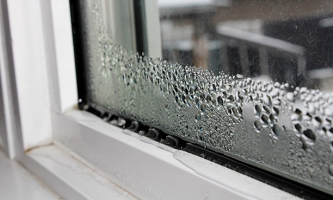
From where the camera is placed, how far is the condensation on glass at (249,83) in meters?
0.24

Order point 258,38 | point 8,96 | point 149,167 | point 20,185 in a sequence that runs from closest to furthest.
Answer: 1. point 258,38
2. point 149,167
3. point 20,185
4. point 8,96

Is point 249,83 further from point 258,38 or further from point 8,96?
point 8,96

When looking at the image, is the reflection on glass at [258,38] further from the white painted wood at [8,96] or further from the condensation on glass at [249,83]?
the white painted wood at [8,96]

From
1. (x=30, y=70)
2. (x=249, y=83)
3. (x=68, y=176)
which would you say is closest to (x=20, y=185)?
(x=68, y=176)

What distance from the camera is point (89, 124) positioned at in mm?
501

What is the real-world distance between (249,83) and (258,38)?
1.4 inches

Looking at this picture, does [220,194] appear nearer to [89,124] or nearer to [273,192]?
A: [273,192]

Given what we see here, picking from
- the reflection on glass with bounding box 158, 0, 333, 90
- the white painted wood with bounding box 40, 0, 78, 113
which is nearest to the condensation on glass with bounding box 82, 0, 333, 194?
the reflection on glass with bounding box 158, 0, 333, 90

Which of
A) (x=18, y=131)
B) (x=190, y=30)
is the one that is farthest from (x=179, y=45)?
(x=18, y=131)

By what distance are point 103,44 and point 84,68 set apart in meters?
0.08

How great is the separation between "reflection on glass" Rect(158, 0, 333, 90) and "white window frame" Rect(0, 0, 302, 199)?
85mm

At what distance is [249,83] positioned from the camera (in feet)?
0.95

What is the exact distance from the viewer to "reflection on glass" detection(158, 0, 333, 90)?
0.24 meters

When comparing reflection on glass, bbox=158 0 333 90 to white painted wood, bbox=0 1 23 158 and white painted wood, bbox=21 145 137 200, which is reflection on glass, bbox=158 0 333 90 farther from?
white painted wood, bbox=0 1 23 158
